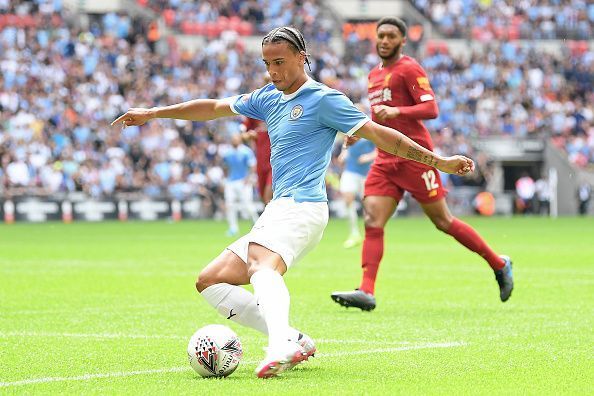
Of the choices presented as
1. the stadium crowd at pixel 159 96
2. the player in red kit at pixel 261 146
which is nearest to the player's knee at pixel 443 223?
the player in red kit at pixel 261 146

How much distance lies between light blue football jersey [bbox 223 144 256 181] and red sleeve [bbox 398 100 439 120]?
1675 cm

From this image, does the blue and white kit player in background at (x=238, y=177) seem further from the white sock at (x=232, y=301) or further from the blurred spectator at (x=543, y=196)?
the white sock at (x=232, y=301)

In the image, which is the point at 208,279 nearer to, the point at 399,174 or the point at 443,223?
the point at 399,174

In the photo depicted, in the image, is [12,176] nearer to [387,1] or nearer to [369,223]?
[387,1]

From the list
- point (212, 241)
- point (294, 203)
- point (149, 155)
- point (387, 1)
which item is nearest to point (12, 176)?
point (149, 155)

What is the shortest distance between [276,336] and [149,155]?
105ft

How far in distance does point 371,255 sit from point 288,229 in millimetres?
4257

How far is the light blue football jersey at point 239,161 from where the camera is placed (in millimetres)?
28469

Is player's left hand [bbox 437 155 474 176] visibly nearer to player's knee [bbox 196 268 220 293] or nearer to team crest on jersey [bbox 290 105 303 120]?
team crest on jersey [bbox 290 105 303 120]

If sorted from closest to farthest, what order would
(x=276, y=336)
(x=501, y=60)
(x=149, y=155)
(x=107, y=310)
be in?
(x=276, y=336) < (x=107, y=310) < (x=149, y=155) < (x=501, y=60)

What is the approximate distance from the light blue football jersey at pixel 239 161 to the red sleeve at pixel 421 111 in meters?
16.8

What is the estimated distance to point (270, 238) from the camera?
25.1 ft

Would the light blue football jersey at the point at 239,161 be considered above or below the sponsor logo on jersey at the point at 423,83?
below

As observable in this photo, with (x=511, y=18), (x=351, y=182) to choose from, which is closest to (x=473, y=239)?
(x=351, y=182)
